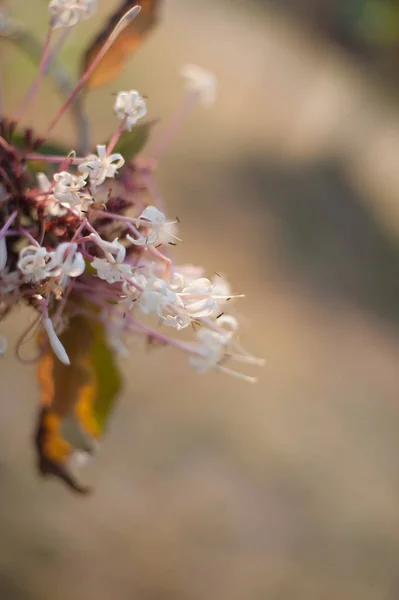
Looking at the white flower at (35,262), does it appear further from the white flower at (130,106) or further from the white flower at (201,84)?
the white flower at (201,84)

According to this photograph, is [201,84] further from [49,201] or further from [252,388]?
[252,388]

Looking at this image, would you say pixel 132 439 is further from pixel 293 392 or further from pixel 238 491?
pixel 293 392

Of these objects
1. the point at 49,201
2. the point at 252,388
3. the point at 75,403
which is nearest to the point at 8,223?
the point at 49,201

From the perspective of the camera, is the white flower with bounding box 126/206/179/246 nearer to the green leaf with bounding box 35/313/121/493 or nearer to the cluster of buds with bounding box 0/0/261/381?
the cluster of buds with bounding box 0/0/261/381

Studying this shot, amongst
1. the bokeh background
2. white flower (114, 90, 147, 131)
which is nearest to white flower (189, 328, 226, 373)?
white flower (114, 90, 147, 131)

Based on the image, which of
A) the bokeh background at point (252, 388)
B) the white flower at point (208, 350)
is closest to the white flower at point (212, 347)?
the white flower at point (208, 350)

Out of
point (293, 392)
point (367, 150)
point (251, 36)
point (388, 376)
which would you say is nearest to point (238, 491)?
point (293, 392)

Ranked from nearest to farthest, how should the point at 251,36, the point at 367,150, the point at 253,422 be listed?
the point at 253,422 → the point at 367,150 → the point at 251,36
